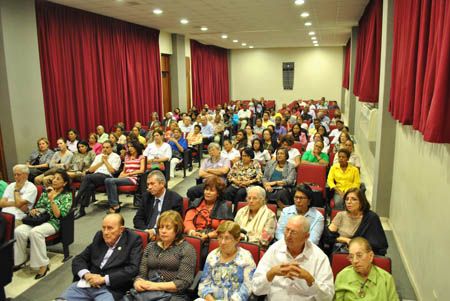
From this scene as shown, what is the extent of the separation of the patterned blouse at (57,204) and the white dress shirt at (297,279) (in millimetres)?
2635

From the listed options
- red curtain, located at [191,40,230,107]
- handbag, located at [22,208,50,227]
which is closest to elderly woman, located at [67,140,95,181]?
handbag, located at [22,208,50,227]

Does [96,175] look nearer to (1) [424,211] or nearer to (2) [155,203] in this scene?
(2) [155,203]

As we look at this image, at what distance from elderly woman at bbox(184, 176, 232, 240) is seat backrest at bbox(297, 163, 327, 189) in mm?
1859

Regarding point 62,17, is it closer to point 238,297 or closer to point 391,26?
point 391,26

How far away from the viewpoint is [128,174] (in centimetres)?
623

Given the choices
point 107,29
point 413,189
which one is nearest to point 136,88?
point 107,29

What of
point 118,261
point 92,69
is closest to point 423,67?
point 118,261

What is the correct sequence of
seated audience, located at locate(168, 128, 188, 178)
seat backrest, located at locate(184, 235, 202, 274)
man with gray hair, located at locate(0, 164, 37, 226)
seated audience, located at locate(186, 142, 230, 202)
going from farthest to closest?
seated audience, located at locate(168, 128, 188, 178) < seated audience, located at locate(186, 142, 230, 202) < man with gray hair, located at locate(0, 164, 37, 226) < seat backrest, located at locate(184, 235, 202, 274)

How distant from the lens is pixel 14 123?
6453 mm

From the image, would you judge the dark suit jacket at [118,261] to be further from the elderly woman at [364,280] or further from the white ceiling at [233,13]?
the white ceiling at [233,13]

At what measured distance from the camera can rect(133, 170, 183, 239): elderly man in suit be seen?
4133mm

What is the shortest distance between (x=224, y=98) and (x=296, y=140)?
41.3ft

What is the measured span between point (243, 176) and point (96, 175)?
2.47m

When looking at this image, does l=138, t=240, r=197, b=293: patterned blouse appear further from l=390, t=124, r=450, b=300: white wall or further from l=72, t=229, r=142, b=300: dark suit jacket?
l=390, t=124, r=450, b=300: white wall
